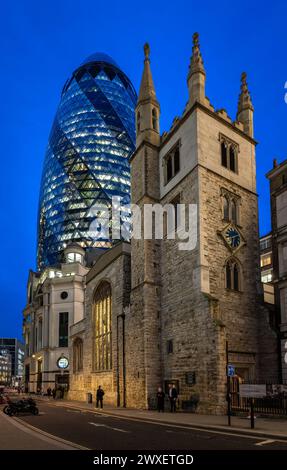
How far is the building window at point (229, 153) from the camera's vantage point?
3394 cm

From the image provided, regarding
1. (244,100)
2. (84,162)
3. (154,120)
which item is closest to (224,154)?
(244,100)

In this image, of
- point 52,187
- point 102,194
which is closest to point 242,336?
point 102,194

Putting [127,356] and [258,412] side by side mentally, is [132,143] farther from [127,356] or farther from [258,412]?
[258,412]

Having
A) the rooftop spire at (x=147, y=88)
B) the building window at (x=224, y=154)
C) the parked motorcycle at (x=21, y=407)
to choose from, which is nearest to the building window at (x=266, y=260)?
the building window at (x=224, y=154)

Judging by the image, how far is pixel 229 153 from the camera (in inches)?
1361

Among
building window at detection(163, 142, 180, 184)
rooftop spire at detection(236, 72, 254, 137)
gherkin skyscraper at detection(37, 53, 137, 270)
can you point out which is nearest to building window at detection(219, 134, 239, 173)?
rooftop spire at detection(236, 72, 254, 137)

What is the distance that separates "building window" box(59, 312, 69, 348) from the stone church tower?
4143 cm

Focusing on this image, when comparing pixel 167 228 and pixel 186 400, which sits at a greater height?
pixel 167 228

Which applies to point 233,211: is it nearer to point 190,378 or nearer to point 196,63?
point 196,63

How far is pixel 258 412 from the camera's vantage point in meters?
23.8

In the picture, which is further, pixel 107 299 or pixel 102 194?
pixel 102 194

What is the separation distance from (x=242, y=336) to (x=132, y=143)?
3827 inches
